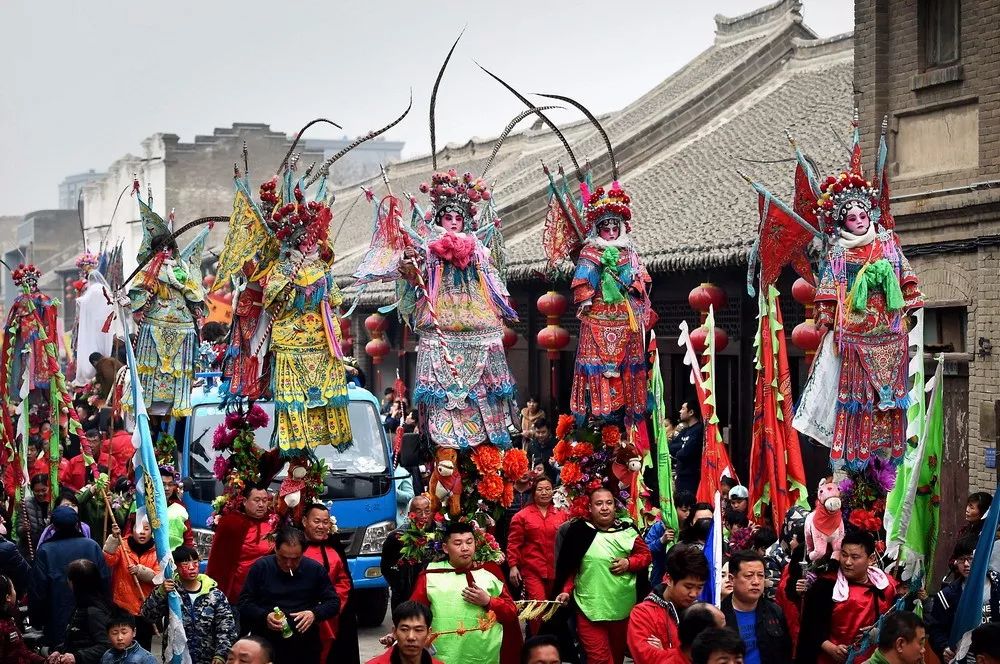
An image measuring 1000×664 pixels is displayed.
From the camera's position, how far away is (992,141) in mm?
13375

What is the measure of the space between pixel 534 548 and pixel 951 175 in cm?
558

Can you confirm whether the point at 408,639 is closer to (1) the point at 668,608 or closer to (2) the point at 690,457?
(1) the point at 668,608

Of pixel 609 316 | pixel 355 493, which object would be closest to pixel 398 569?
pixel 609 316

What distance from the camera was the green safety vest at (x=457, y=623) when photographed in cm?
924

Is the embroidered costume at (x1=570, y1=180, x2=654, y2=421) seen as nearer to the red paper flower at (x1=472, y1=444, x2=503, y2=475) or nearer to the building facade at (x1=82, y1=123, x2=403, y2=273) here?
the red paper flower at (x1=472, y1=444, x2=503, y2=475)

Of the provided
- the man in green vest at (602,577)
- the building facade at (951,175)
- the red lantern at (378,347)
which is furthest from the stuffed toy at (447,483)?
the red lantern at (378,347)

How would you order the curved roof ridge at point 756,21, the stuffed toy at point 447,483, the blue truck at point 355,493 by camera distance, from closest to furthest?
the stuffed toy at point 447,483 < the blue truck at point 355,493 < the curved roof ridge at point 756,21

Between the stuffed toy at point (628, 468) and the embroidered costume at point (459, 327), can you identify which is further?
Answer: the stuffed toy at point (628, 468)

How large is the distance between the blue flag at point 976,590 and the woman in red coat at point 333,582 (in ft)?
12.3

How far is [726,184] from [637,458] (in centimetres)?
766

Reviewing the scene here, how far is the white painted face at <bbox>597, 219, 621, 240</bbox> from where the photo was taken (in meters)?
11.8

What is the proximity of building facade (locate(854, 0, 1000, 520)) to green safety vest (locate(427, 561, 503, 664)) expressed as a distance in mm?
5421

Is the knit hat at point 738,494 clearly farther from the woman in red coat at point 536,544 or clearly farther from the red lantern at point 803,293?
the red lantern at point 803,293

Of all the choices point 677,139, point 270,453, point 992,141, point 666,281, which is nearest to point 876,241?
point 992,141
